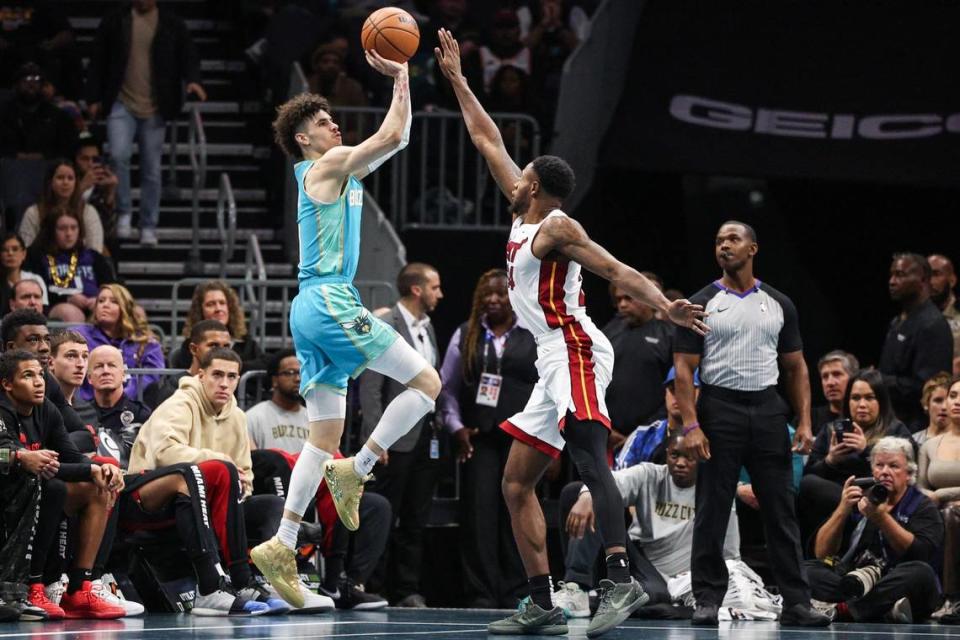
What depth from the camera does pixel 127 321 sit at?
1142 cm

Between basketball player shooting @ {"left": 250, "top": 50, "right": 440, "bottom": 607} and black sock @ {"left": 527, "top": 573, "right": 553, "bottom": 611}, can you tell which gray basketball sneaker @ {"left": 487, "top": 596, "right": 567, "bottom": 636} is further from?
basketball player shooting @ {"left": 250, "top": 50, "right": 440, "bottom": 607}

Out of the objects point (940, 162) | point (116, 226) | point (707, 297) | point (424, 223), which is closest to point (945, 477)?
point (707, 297)

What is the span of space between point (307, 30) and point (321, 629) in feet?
28.3

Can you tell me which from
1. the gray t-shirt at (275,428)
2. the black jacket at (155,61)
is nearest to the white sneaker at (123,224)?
the black jacket at (155,61)

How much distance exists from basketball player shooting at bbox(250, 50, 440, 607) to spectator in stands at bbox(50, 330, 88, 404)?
189 centimetres

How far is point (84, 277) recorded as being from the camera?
41.0ft

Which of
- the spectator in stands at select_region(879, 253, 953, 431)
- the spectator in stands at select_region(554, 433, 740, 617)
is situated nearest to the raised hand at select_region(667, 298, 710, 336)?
the spectator in stands at select_region(554, 433, 740, 617)

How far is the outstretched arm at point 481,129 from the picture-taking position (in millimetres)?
8867

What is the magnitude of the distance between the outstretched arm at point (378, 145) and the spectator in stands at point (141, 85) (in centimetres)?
619

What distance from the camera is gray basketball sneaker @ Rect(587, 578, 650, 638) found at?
802 centimetres

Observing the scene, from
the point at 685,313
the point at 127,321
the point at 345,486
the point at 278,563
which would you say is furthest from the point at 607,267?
the point at 127,321

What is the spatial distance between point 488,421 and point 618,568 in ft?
11.8

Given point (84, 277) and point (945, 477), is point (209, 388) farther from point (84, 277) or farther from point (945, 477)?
point (945, 477)

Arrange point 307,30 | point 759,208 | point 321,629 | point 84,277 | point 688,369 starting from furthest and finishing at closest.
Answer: point 759,208, point 307,30, point 84,277, point 688,369, point 321,629
